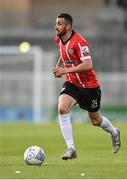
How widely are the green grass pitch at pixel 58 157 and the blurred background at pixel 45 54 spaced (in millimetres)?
11118

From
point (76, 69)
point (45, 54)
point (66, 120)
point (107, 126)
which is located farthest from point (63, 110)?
point (45, 54)

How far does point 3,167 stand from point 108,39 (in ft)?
106

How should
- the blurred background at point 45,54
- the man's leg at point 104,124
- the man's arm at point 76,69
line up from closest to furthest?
the man's arm at point 76,69 < the man's leg at point 104,124 < the blurred background at point 45,54

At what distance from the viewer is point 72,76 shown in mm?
17812

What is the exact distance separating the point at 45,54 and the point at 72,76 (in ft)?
78.2

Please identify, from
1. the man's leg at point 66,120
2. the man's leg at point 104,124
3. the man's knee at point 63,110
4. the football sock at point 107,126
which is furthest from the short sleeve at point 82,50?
the football sock at point 107,126

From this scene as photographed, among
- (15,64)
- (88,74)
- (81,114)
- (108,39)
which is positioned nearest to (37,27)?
(108,39)

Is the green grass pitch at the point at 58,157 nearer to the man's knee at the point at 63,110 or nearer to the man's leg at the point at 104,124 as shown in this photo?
the man's leg at the point at 104,124

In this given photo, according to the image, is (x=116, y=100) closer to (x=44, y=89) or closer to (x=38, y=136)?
(x=44, y=89)

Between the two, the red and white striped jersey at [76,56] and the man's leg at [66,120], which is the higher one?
the red and white striped jersey at [76,56]

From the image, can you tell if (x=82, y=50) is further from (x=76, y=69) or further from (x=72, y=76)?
(x=72, y=76)

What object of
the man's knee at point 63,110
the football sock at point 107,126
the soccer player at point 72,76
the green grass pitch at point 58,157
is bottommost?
the green grass pitch at point 58,157

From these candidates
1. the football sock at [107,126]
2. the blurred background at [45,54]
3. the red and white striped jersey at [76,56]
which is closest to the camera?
the red and white striped jersey at [76,56]

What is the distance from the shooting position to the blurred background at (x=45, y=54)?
4100cm
